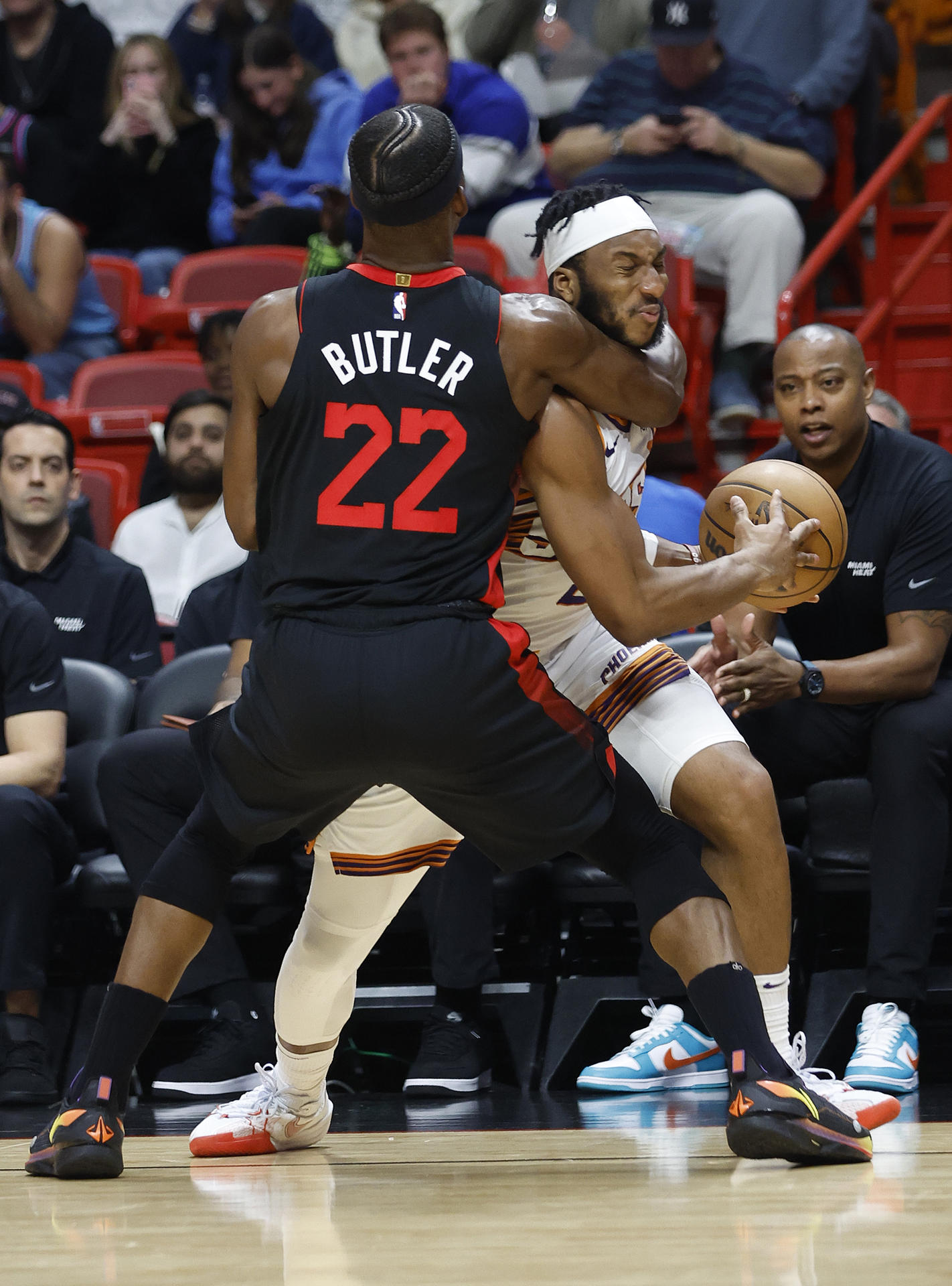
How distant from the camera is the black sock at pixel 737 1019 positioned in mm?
2609

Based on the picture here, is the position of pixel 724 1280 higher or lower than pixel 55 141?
lower

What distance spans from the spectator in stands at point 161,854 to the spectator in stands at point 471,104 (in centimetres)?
381

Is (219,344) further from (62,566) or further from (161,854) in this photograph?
(161,854)

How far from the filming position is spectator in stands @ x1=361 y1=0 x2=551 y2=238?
7461 mm

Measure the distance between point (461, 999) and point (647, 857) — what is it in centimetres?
136

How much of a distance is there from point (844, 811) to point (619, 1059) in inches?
32.4

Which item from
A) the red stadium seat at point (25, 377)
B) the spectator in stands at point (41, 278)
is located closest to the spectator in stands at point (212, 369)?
the red stadium seat at point (25, 377)

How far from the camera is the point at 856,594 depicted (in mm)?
4293

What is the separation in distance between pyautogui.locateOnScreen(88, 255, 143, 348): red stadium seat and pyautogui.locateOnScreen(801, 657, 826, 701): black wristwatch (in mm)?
5195

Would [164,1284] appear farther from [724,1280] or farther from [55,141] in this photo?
[55,141]

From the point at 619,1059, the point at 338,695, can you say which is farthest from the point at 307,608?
the point at 619,1059

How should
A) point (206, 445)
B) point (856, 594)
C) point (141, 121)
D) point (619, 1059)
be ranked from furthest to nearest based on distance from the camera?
point (141, 121) < point (206, 445) < point (856, 594) < point (619, 1059)

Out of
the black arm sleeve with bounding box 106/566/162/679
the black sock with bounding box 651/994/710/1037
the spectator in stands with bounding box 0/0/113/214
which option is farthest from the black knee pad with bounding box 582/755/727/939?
the spectator in stands with bounding box 0/0/113/214

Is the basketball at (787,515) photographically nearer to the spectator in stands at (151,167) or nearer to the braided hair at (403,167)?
the braided hair at (403,167)
